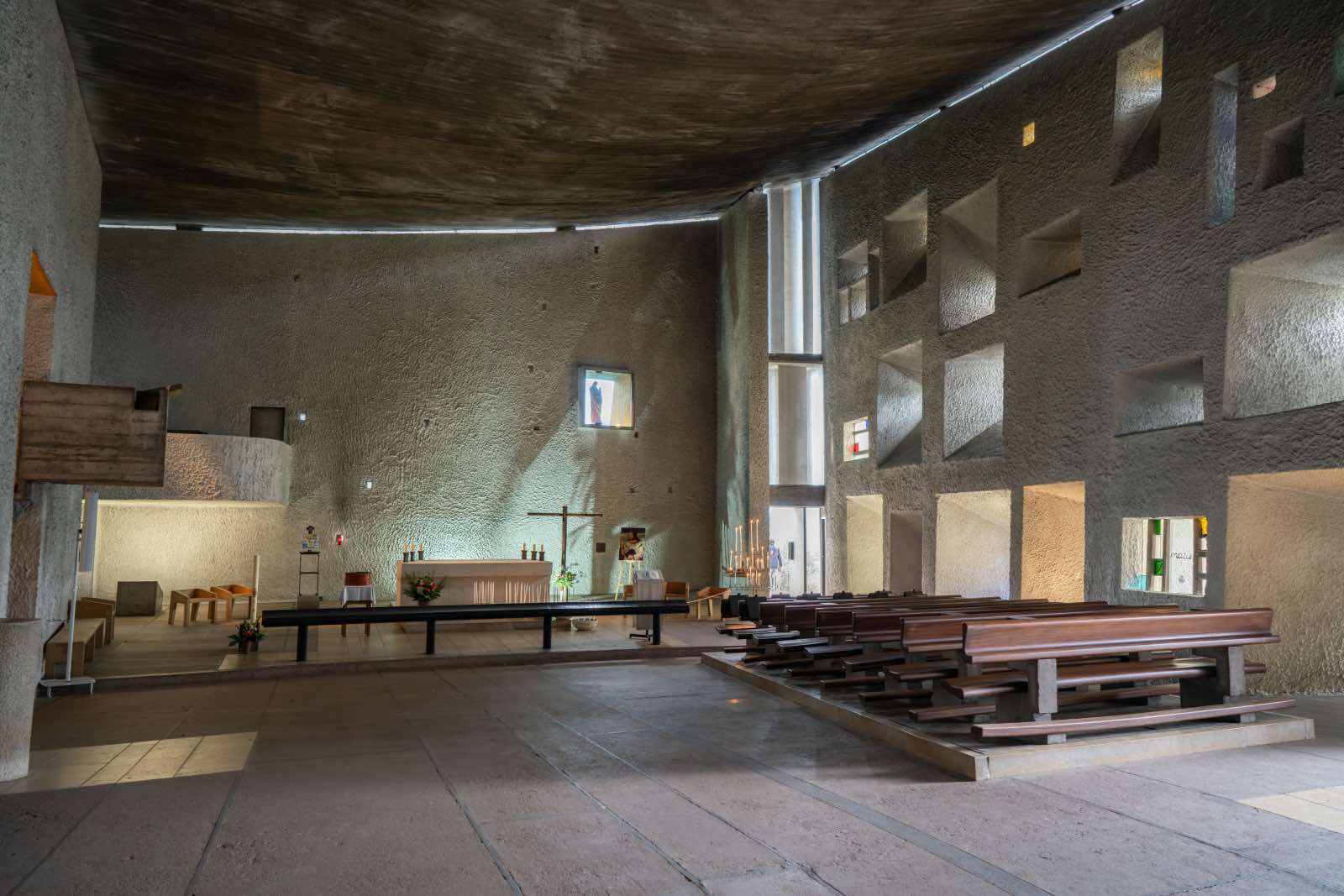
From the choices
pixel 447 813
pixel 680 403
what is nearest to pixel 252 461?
pixel 680 403

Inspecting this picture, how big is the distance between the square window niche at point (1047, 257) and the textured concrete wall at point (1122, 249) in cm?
14

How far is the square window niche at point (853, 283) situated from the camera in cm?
1496

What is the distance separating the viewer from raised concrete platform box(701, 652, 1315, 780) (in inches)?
179

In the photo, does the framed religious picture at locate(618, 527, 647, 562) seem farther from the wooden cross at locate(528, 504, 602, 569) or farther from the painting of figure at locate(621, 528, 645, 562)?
the wooden cross at locate(528, 504, 602, 569)

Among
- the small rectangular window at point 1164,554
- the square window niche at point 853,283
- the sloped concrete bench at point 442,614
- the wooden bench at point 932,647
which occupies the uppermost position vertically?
the square window niche at point 853,283

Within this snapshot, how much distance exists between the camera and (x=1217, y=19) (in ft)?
26.9

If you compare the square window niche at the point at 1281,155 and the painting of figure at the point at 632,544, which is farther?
the painting of figure at the point at 632,544

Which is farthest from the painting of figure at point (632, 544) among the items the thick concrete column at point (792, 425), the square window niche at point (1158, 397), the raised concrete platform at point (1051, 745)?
the raised concrete platform at point (1051, 745)

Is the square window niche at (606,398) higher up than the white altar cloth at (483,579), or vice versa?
the square window niche at (606,398)

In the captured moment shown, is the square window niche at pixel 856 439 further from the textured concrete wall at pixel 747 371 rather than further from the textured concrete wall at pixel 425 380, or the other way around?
the textured concrete wall at pixel 425 380

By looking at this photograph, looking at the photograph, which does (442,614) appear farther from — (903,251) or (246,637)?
(903,251)

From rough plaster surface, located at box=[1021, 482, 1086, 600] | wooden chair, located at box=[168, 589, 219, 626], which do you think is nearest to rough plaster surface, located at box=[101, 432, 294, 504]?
wooden chair, located at box=[168, 589, 219, 626]

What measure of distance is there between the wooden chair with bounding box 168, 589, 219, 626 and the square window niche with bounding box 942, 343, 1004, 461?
10.5m

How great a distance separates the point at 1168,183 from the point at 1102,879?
24.9 feet
